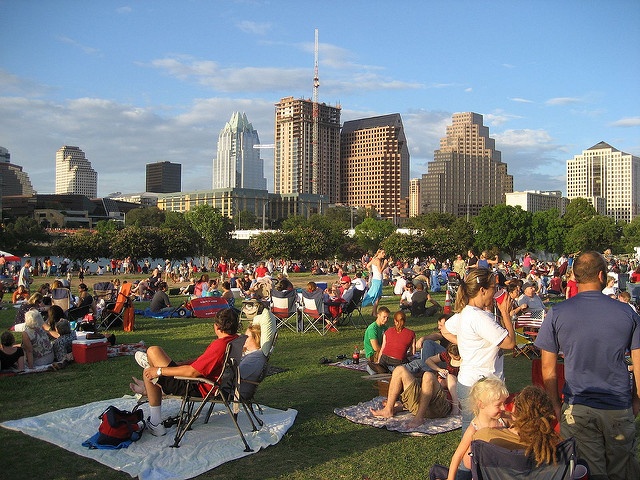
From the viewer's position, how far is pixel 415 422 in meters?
6.25

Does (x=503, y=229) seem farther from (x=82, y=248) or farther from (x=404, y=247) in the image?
(x=82, y=248)

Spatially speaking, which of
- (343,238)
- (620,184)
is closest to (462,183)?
(620,184)

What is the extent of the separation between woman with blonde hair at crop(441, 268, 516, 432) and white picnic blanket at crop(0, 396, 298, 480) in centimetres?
204

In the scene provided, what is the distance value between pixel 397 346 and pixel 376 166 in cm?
17258

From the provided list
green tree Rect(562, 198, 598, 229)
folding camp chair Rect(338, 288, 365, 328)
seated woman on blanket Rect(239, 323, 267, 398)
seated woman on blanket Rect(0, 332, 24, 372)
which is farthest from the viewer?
green tree Rect(562, 198, 598, 229)

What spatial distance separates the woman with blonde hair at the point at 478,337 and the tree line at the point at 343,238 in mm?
33275

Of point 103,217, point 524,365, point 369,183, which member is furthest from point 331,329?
point 369,183

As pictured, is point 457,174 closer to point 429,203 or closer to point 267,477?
point 429,203

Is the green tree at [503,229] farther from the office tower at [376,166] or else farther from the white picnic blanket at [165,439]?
the office tower at [376,166]

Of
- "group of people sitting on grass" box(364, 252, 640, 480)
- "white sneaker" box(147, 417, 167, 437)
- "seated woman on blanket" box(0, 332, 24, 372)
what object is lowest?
"white sneaker" box(147, 417, 167, 437)

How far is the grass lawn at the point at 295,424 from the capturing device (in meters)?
5.00

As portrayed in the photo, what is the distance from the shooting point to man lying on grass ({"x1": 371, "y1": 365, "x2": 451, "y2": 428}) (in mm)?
6418

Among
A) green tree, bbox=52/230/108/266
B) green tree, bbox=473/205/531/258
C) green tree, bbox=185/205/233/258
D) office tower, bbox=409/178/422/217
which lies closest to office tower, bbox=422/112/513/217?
office tower, bbox=409/178/422/217

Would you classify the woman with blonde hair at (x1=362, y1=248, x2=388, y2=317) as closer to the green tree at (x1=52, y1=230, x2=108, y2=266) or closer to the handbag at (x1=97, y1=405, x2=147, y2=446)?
the handbag at (x1=97, y1=405, x2=147, y2=446)
